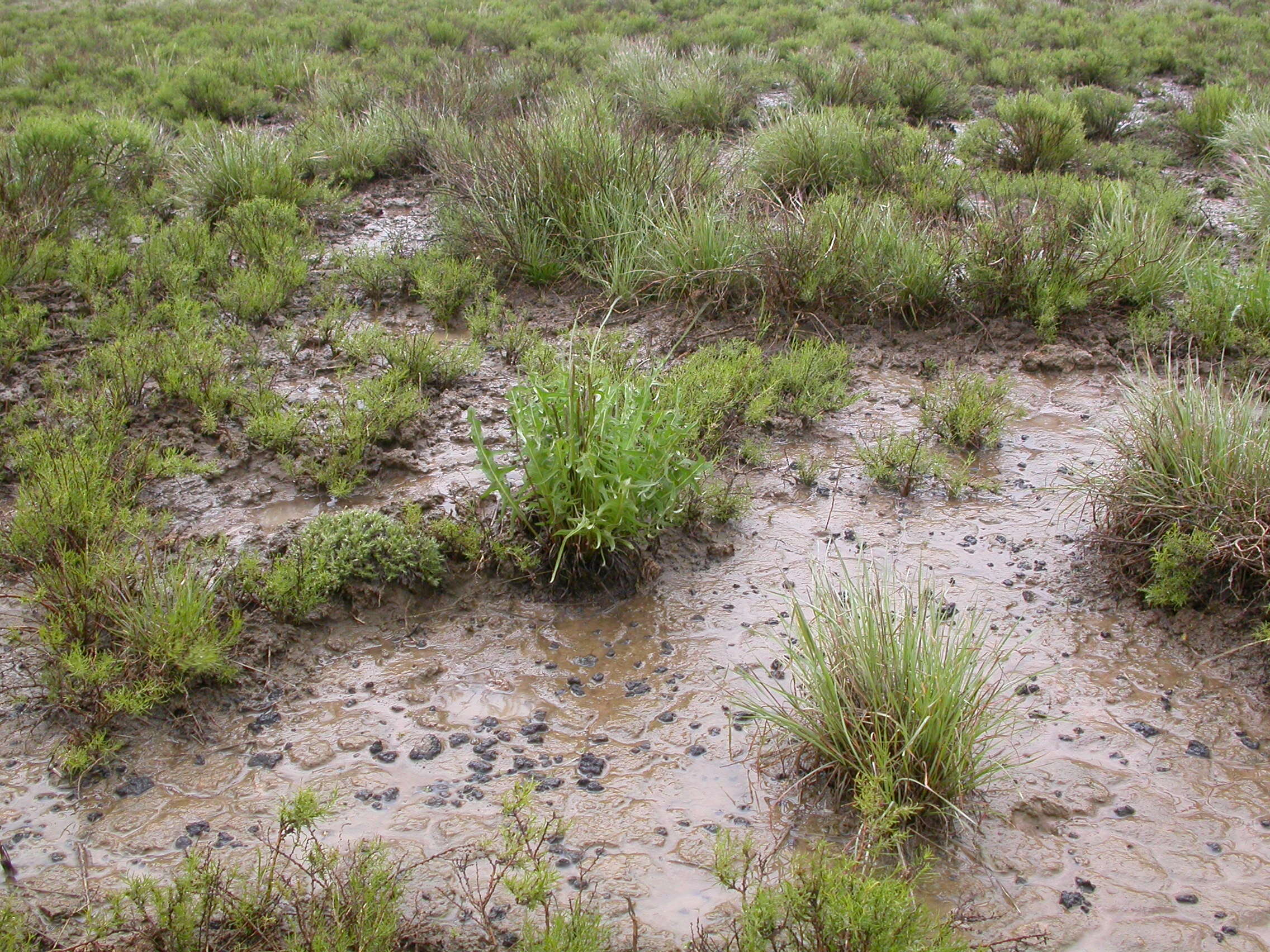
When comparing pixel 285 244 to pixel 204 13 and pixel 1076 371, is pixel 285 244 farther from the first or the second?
pixel 204 13

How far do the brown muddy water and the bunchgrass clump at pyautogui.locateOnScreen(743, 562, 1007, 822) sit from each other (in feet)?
0.49

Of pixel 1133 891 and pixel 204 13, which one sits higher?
pixel 204 13

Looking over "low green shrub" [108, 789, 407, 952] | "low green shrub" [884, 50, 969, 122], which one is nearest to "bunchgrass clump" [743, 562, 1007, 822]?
"low green shrub" [108, 789, 407, 952]

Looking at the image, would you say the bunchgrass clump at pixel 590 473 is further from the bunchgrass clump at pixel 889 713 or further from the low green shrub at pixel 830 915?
the low green shrub at pixel 830 915

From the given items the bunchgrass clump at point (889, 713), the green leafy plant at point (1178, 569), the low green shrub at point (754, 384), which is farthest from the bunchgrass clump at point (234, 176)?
the green leafy plant at point (1178, 569)

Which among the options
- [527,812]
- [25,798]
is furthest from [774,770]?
[25,798]

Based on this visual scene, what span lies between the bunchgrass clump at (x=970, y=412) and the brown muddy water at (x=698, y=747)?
25.6 inches

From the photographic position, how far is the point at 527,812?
10.4 ft

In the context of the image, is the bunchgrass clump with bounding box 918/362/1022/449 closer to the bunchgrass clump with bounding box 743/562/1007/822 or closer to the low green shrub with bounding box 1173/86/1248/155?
the bunchgrass clump with bounding box 743/562/1007/822

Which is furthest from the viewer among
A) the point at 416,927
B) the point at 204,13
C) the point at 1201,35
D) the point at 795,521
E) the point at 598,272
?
the point at 204,13

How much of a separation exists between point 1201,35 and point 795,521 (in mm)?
11844

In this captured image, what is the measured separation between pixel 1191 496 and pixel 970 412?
1344 millimetres

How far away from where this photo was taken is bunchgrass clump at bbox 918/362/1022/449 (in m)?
5.30

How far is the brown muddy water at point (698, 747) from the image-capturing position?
2943mm
